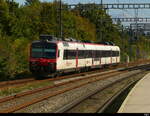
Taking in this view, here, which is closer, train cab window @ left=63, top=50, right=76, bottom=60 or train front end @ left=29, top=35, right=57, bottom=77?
train front end @ left=29, top=35, right=57, bottom=77

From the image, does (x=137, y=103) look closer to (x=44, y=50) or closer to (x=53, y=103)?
(x=53, y=103)

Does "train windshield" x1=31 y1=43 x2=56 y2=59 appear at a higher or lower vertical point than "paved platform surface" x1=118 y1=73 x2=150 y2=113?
higher

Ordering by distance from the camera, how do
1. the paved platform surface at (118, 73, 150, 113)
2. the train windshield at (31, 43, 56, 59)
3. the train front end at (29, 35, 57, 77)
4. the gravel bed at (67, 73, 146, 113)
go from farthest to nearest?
the train windshield at (31, 43, 56, 59) → the train front end at (29, 35, 57, 77) → the gravel bed at (67, 73, 146, 113) → the paved platform surface at (118, 73, 150, 113)

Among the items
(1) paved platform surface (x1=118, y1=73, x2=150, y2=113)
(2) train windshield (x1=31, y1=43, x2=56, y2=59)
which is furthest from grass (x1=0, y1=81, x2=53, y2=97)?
(1) paved platform surface (x1=118, y1=73, x2=150, y2=113)

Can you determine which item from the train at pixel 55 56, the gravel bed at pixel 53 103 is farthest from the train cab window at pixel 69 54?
the gravel bed at pixel 53 103

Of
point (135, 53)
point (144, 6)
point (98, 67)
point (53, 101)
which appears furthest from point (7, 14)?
point (135, 53)

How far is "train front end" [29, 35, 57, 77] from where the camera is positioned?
96.1 feet

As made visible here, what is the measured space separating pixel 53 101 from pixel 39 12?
4805cm

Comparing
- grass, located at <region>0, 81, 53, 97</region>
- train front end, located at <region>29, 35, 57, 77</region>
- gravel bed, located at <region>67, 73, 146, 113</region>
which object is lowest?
gravel bed, located at <region>67, 73, 146, 113</region>

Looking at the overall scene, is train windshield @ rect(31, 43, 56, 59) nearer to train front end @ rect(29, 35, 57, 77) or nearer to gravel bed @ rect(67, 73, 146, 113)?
train front end @ rect(29, 35, 57, 77)

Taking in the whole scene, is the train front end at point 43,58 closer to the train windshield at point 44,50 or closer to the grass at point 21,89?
the train windshield at point 44,50

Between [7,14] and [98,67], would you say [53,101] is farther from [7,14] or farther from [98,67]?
[7,14]

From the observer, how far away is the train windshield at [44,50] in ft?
96.4

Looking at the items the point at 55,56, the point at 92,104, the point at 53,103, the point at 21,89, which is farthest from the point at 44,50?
the point at 92,104
